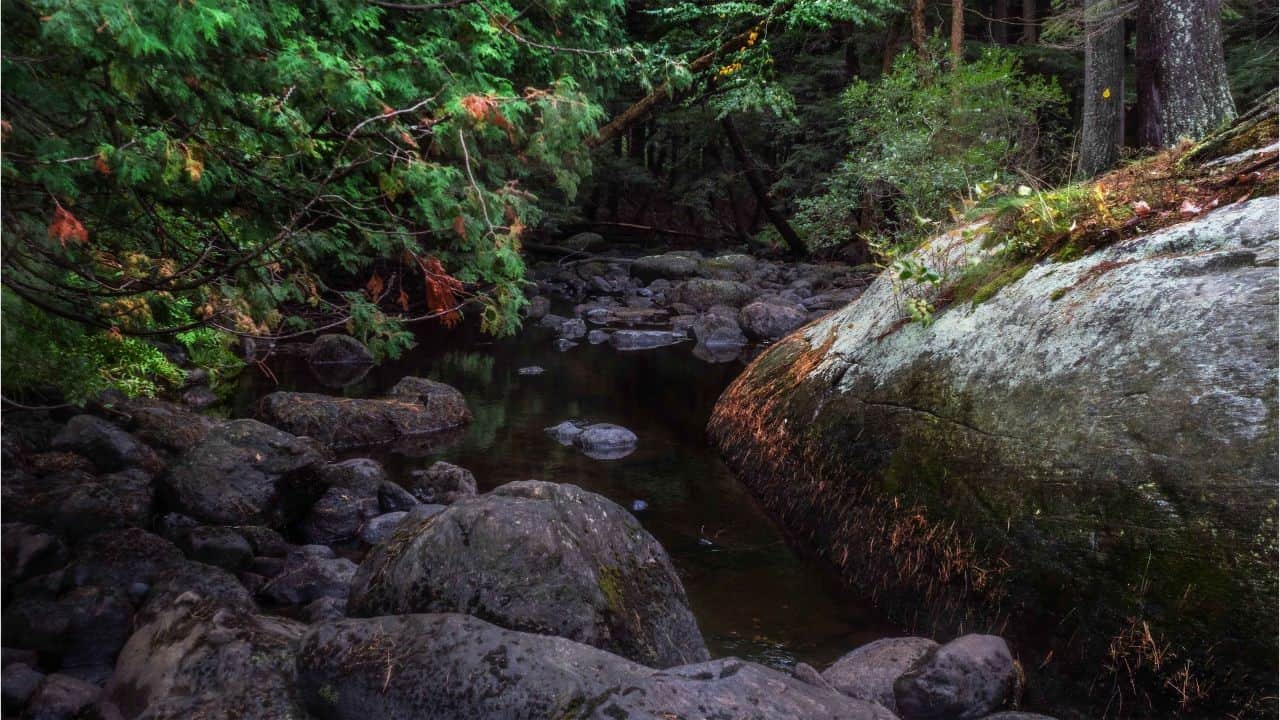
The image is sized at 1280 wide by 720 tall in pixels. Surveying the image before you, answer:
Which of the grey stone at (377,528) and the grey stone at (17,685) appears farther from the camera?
the grey stone at (377,528)

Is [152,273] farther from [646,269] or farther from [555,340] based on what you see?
[646,269]

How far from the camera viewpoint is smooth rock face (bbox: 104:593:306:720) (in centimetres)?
321

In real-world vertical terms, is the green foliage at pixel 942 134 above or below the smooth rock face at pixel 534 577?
above

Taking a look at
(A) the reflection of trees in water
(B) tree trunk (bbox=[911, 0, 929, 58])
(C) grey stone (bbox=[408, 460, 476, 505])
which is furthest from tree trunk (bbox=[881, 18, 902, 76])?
(C) grey stone (bbox=[408, 460, 476, 505])

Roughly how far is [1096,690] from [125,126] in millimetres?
4825

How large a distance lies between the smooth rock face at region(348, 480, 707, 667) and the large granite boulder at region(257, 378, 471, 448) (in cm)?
456

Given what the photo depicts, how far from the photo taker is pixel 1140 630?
3602mm

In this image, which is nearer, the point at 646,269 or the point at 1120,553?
the point at 1120,553

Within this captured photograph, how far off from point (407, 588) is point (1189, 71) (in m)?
9.42

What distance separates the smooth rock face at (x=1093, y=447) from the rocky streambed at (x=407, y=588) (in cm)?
48

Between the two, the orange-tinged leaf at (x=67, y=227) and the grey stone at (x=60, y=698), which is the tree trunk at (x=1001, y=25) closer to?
the orange-tinged leaf at (x=67, y=227)

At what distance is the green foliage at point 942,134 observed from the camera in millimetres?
13094

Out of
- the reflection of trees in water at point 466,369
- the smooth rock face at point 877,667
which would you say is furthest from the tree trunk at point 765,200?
the smooth rock face at point 877,667

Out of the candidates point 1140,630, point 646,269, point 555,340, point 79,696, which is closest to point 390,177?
point 79,696
